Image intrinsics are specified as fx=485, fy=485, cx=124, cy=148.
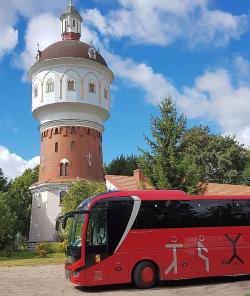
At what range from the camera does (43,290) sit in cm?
1520

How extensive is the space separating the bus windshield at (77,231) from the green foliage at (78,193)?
23465mm

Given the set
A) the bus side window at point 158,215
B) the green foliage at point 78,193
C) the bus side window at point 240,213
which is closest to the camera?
the bus side window at point 158,215

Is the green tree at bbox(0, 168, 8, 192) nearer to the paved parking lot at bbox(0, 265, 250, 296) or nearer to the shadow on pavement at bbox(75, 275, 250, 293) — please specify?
the paved parking lot at bbox(0, 265, 250, 296)

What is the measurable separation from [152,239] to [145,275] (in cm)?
118

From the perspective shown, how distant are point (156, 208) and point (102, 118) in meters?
33.6

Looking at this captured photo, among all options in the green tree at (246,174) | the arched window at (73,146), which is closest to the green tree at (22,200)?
the arched window at (73,146)

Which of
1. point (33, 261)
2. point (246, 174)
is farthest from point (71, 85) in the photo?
point (246, 174)

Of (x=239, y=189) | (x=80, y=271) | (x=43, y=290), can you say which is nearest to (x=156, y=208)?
(x=80, y=271)

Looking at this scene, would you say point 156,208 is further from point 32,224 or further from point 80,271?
point 32,224

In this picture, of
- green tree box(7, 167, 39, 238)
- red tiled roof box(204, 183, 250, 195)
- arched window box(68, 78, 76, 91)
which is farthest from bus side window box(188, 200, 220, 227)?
arched window box(68, 78, 76, 91)

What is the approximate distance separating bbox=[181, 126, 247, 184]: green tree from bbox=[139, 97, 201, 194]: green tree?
87.4 ft

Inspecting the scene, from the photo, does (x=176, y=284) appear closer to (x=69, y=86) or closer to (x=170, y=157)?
(x=170, y=157)

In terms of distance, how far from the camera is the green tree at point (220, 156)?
175 feet

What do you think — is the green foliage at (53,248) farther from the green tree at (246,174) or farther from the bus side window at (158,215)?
the green tree at (246,174)
